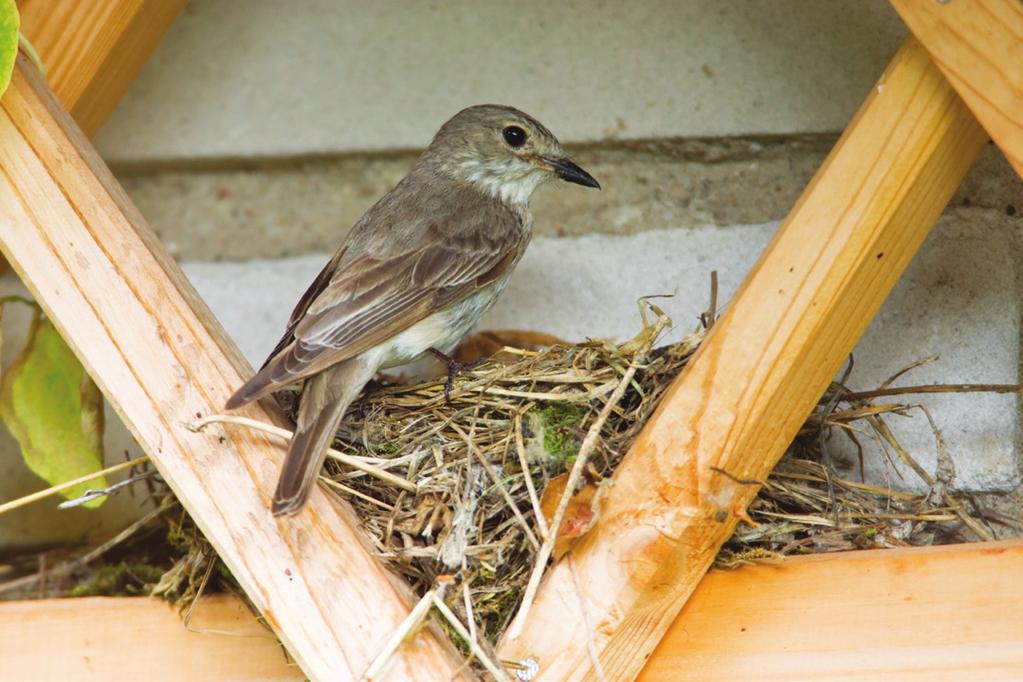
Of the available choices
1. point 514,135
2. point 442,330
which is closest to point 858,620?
point 442,330

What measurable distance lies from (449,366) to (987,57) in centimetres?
168

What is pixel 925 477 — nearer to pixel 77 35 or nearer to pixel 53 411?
pixel 53 411

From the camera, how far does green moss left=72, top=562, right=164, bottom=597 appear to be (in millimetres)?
3332

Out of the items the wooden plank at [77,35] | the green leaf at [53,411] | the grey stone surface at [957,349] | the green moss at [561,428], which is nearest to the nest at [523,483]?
the green moss at [561,428]

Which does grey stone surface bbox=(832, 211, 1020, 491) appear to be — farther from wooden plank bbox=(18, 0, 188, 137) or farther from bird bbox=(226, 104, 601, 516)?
wooden plank bbox=(18, 0, 188, 137)

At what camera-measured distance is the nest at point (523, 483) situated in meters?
2.48

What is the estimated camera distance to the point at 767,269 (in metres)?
2.31

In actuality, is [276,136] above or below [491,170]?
below

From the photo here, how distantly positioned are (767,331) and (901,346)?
3.60 ft

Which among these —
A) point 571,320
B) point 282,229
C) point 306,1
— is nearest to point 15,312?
point 282,229

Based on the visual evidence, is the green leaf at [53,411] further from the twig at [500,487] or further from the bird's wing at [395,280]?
the twig at [500,487]

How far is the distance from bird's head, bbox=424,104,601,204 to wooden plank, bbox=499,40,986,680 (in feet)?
4.24

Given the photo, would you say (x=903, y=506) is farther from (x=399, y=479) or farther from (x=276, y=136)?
(x=276, y=136)

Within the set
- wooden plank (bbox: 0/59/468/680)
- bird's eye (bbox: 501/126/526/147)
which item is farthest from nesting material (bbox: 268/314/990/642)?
bird's eye (bbox: 501/126/526/147)
